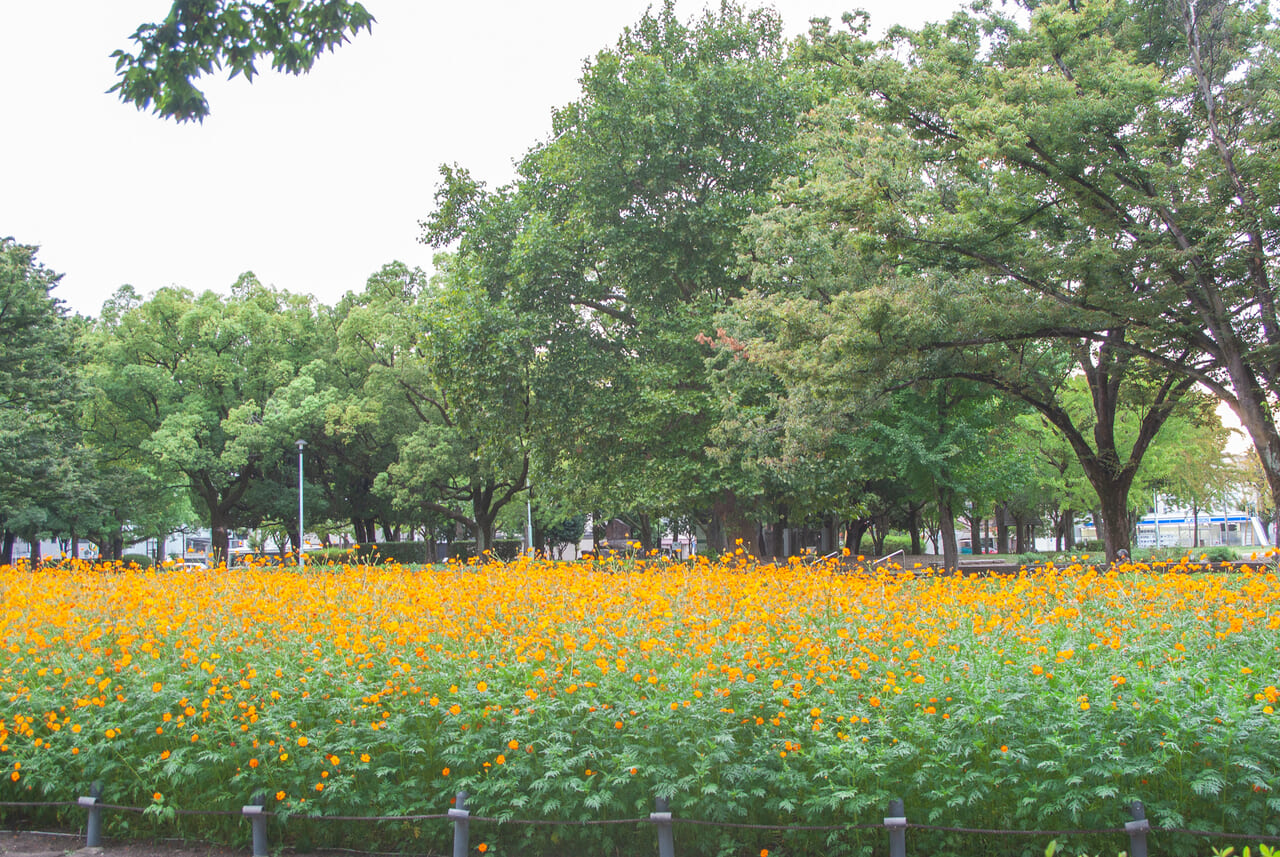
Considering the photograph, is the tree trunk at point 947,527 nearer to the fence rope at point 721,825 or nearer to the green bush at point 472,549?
the fence rope at point 721,825

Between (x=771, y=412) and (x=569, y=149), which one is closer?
(x=771, y=412)

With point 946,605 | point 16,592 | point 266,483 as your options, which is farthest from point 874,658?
point 266,483

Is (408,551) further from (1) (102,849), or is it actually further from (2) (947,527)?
(1) (102,849)

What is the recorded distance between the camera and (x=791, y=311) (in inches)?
651

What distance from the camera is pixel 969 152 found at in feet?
43.8

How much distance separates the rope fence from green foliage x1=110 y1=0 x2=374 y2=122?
14.1ft

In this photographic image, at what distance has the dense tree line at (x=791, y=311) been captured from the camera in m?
13.8

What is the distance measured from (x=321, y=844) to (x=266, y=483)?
125ft

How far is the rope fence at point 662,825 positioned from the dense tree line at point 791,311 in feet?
32.6

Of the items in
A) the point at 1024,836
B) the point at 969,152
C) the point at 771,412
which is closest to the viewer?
the point at 1024,836

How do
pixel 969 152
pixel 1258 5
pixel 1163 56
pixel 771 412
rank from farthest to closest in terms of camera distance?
pixel 771 412 → pixel 1163 56 → pixel 1258 5 → pixel 969 152

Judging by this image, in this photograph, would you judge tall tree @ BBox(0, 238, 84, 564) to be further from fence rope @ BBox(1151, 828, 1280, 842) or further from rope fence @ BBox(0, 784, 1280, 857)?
fence rope @ BBox(1151, 828, 1280, 842)

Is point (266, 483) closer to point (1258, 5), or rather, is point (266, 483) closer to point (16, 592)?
point (16, 592)

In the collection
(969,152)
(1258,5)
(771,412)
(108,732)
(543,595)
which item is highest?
(1258,5)
